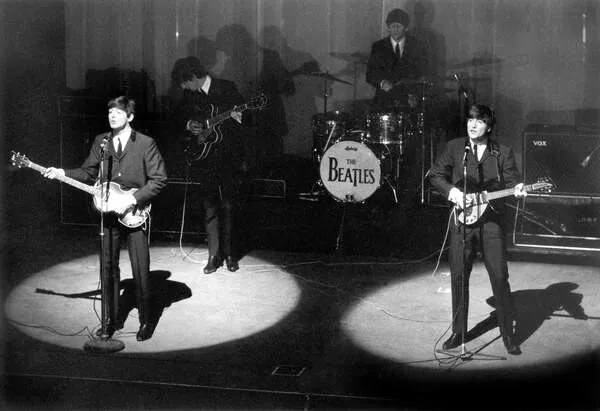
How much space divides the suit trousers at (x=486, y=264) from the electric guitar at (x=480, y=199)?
0.10 metres

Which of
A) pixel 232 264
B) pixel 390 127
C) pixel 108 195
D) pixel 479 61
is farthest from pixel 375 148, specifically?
pixel 108 195

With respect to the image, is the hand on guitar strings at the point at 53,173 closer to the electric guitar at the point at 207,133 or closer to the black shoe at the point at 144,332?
the black shoe at the point at 144,332

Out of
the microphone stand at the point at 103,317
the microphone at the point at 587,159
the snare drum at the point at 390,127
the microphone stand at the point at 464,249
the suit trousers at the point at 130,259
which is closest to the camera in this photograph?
the microphone stand at the point at 464,249

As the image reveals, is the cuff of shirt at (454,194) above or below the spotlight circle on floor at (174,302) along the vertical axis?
above

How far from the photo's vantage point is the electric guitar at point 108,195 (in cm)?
773

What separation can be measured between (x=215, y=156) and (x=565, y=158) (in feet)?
13.2

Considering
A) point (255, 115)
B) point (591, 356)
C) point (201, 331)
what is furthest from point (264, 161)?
point (591, 356)

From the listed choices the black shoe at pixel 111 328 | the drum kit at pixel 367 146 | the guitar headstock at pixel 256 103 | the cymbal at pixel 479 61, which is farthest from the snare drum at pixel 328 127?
the black shoe at pixel 111 328

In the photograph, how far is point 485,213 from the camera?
7.57 meters

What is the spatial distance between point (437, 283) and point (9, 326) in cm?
436

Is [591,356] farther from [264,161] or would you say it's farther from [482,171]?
[264,161]

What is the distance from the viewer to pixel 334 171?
12219mm

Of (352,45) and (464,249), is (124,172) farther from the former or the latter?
(352,45)

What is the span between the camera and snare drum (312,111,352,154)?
42.5ft
